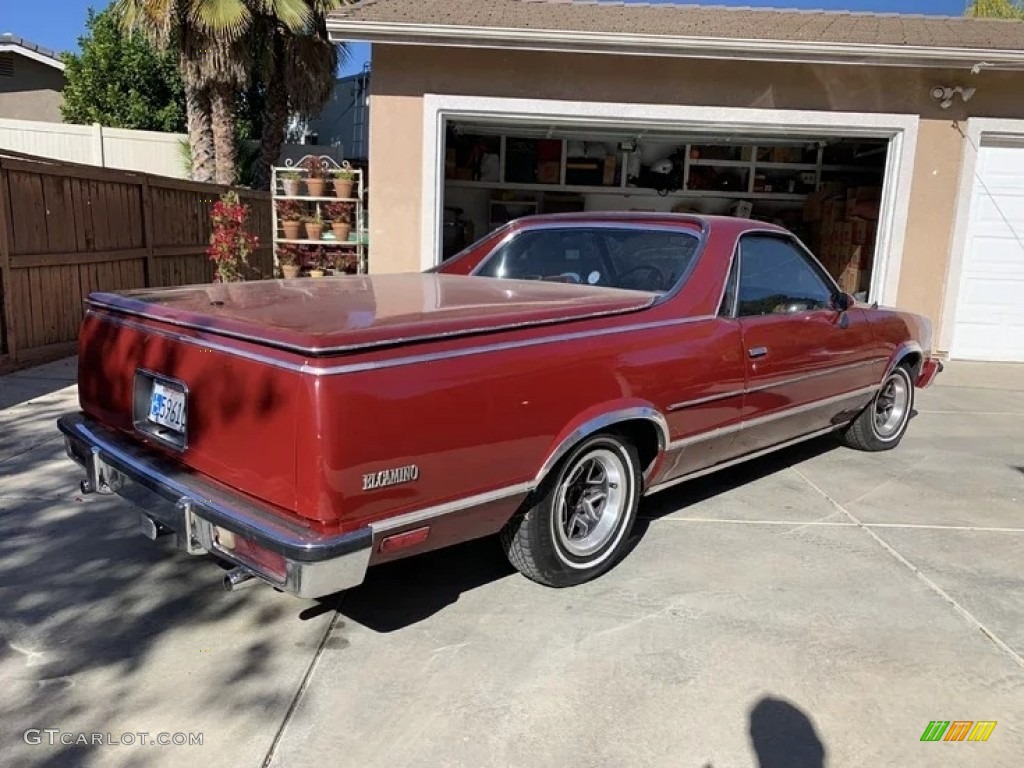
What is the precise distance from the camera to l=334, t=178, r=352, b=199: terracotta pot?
10602 mm

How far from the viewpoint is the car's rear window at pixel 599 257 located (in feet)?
13.7

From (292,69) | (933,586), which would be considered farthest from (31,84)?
(933,586)

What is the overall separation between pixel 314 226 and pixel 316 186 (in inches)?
21.3

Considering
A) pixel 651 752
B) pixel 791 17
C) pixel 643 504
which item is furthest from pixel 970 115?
pixel 651 752

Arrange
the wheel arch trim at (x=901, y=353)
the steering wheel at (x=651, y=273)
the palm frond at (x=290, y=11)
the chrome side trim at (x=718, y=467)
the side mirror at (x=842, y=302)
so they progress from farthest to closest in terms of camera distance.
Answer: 1. the palm frond at (x=290, y=11)
2. the wheel arch trim at (x=901, y=353)
3. the side mirror at (x=842, y=302)
4. the steering wheel at (x=651, y=273)
5. the chrome side trim at (x=718, y=467)

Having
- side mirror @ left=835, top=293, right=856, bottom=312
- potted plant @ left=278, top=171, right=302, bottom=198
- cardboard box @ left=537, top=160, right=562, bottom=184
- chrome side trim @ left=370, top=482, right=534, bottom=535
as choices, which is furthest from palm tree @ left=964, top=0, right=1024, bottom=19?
chrome side trim @ left=370, top=482, right=534, bottom=535

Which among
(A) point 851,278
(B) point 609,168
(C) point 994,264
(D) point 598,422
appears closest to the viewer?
(D) point 598,422

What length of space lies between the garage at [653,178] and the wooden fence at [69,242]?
3.95 metres

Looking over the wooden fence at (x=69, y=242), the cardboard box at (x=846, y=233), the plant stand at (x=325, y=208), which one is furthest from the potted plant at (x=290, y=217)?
the cardboard box at (x=846, y=233)

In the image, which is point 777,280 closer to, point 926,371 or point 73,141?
point 926,371

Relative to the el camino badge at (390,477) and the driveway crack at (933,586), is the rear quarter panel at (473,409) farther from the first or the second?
the driveway crack at (933,586)

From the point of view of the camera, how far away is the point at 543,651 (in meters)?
3.09

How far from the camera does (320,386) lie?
2484 mm

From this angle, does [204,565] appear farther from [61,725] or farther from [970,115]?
[970,115]
